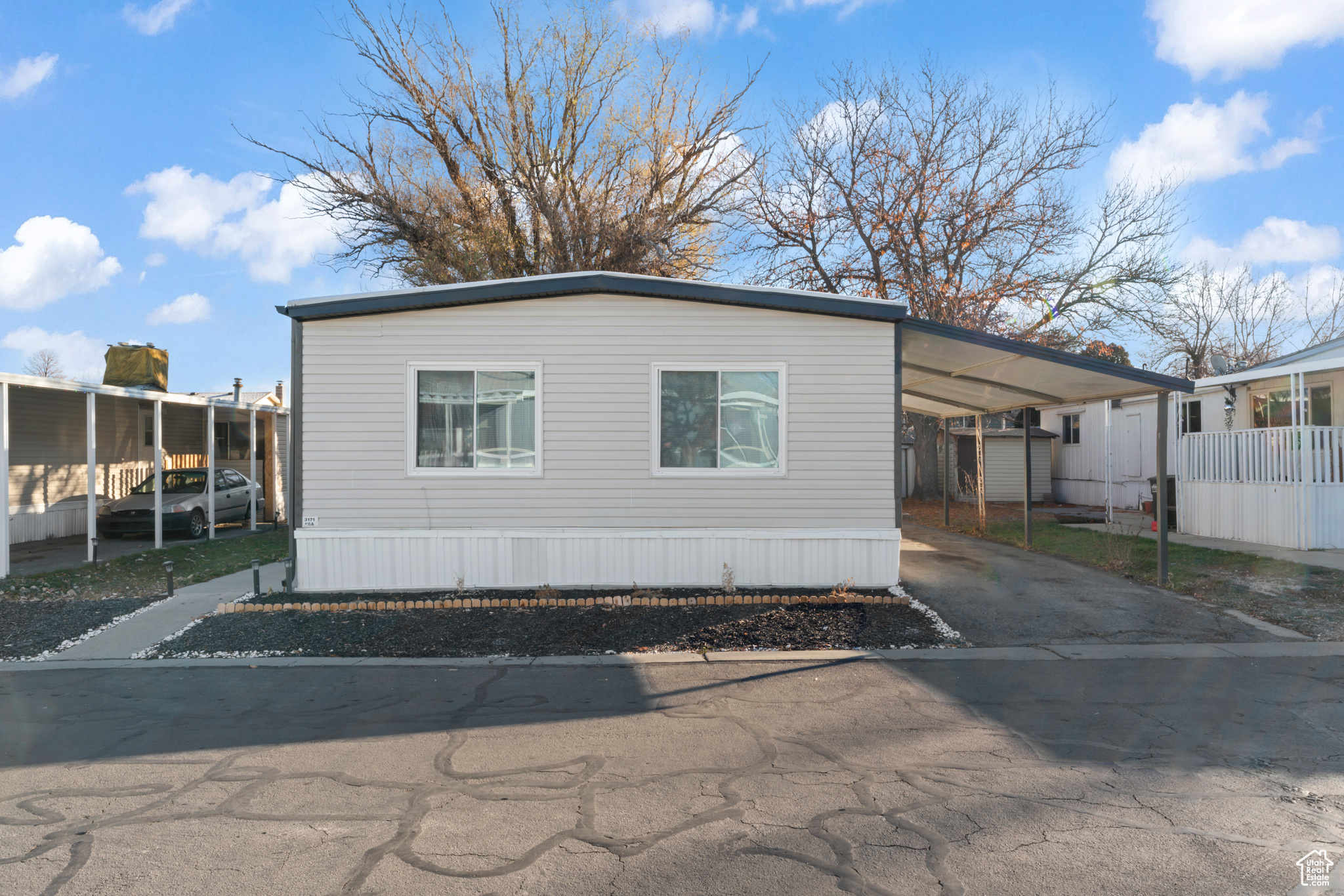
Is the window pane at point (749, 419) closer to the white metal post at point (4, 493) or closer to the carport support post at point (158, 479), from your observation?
the white metal post at point (4, 493)

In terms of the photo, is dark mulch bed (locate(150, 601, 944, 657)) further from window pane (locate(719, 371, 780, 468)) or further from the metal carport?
the metal carport

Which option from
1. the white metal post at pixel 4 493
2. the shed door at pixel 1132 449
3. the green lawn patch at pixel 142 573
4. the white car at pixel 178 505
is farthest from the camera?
the shed door at pixel 1132 449

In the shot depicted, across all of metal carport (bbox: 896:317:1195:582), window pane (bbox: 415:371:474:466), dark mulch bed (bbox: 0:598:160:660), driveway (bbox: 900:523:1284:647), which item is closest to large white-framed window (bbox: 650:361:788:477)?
metal carport (bbox: 896:317:1195:582)

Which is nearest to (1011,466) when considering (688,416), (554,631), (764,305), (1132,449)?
(1132,449)

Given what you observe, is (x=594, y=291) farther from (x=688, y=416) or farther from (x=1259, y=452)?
(x=1259, y=452)

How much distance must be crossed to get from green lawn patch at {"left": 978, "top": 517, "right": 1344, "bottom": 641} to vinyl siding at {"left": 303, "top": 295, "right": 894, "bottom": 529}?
3771 mm

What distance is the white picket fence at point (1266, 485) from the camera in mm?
12172

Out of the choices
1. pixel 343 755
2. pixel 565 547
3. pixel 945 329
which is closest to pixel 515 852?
pixel 343 755

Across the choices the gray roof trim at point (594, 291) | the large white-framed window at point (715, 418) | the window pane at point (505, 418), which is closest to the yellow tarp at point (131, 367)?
the gray roof trim at point (594, 291)

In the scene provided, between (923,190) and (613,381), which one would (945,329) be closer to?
(613,381)

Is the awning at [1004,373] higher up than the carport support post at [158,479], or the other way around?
the awning at [1004,373]

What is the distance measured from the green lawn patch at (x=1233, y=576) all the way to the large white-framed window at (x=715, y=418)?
5100 millimetres

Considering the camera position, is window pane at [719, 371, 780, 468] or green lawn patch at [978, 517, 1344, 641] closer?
green lawn patch at [978, 517, 1344, 641]

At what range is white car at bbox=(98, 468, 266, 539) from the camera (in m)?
15.5
